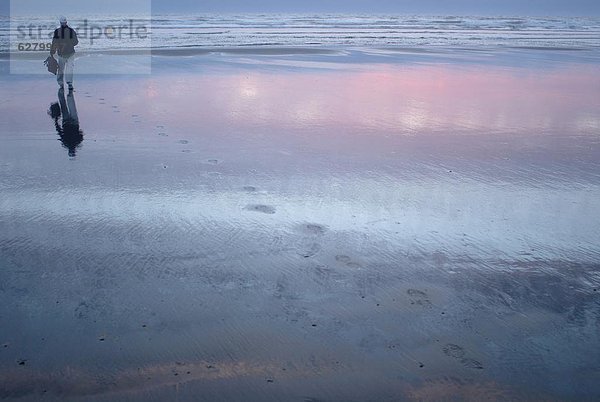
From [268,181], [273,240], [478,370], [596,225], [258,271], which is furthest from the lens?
[268,181]

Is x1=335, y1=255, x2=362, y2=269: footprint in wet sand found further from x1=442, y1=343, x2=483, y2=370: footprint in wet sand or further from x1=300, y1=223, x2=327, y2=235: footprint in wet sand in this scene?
x1=442, y1=343, x2=483, y2=370: footprint in wet sand

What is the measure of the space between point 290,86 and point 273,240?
929cm

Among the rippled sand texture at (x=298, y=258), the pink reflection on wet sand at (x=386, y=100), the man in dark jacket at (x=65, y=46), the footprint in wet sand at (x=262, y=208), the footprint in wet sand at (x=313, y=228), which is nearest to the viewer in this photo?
the rippled sand texture at (x=298, y=258)

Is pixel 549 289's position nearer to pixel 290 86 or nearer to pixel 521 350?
pixel 521 350

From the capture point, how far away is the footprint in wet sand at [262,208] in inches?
243

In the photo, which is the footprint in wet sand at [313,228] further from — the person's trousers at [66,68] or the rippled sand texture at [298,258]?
the person's trousers at [66,68]

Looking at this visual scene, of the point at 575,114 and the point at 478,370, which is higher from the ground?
the point at 575,114

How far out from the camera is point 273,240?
550 cm

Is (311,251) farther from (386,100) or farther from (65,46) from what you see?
(65,46)

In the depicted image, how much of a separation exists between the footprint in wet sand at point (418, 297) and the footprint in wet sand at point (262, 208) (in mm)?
2046

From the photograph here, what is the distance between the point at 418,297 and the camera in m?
4.62

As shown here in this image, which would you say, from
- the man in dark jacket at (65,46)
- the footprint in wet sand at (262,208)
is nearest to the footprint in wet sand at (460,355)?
the footprint in wet sand at (262,208)

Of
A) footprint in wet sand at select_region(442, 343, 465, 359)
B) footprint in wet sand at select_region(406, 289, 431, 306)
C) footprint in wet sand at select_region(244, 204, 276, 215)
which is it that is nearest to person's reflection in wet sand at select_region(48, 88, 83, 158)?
footprint in wet sand at select_region(244, 204, 276, 215)

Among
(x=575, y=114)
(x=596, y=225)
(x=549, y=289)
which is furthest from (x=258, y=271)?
(x=575, y=114)
